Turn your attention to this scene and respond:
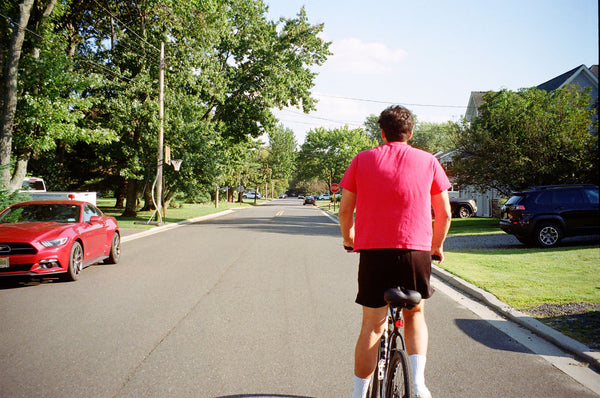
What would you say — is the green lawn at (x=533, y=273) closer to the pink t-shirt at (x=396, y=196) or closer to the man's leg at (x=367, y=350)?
the man's leg at (x=367, y=350)

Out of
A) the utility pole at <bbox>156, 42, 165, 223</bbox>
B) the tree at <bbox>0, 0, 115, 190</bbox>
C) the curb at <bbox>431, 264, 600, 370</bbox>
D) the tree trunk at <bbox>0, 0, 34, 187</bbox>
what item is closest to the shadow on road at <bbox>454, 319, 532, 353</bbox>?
the curb at <bbox>431, 264, 600, 370</bbox>

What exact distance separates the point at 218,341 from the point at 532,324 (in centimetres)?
368

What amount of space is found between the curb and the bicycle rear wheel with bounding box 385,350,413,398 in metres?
2.57

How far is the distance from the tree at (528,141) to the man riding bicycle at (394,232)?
666 inches

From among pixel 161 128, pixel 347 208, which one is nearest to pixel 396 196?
pixel 347 208

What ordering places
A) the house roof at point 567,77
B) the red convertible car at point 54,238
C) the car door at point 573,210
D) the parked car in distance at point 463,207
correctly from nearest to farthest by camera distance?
the red convertible car at point 54,238, the car door at point 573,210, the parked car in distance at point 463,207, the house roof at point 567,77

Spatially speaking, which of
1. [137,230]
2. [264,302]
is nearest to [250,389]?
[264,302]

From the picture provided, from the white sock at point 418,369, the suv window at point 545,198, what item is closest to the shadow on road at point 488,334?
the white sock at point 418,369

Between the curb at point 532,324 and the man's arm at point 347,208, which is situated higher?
the man's arm at point 347,208

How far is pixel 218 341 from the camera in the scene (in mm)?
4980

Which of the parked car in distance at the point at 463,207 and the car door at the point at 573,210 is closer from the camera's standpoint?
the car door at the point at 573,210

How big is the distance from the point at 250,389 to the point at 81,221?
6.73 meters

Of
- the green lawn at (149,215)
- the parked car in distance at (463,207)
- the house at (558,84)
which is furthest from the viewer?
the house at (558,84)

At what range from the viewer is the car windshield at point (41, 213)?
891 cm
